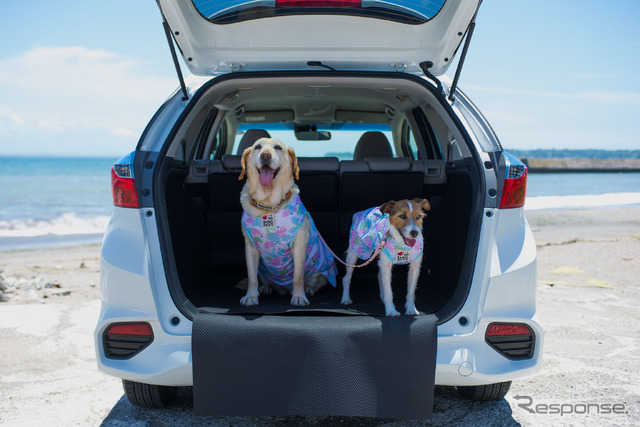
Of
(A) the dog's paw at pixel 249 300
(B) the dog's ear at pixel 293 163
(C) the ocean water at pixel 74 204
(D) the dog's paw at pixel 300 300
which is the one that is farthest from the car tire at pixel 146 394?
(C) the ocean water at pixel 74 204

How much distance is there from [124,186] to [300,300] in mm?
1334

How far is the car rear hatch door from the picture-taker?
3.00m

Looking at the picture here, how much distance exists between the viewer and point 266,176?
11.1ft

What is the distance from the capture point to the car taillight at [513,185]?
2.66m

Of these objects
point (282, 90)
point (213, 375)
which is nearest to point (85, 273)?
point (282, 90)

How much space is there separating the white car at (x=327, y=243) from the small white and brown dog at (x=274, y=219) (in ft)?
0.70

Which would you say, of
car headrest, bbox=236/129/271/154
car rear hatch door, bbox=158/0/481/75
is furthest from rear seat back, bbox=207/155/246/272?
car rear hatch door, bbox=158/0/481/75

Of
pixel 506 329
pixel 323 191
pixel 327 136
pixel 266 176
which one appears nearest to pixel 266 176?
pixel 266 176

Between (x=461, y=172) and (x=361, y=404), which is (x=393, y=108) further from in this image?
(x=361, y=404)

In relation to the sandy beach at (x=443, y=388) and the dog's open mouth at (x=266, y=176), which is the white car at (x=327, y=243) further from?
the dog's open mouth at (x=266, y=176)

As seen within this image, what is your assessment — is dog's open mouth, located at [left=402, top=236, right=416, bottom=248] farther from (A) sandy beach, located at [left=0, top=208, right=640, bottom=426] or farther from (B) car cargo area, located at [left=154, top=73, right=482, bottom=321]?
(A) sandy beach, located at [left=0, top=208, right=640, bottom=426]

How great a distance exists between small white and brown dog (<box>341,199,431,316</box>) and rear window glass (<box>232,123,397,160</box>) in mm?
2221

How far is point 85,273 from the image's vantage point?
759 cm

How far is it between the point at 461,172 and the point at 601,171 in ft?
150
